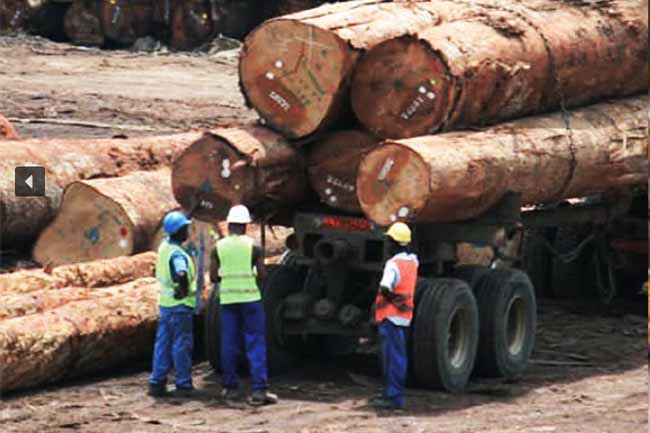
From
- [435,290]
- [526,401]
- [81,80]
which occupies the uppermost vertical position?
[81,80]

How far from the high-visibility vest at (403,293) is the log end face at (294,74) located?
183cm

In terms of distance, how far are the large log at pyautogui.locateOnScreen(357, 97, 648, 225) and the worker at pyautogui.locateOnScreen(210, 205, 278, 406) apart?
42.4 inches

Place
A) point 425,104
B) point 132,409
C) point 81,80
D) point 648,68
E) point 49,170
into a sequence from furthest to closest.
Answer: point 81,80 < point 49,170 < point 648,68 < point 425,104 < point 132,409

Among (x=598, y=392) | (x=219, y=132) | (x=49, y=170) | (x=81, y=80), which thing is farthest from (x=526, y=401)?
(x=81, y=80)

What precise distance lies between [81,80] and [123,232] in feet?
52.3

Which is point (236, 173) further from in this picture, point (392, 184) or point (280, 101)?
point (392, 184)

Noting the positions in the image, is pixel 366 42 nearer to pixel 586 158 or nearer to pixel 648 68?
pixel 586 158

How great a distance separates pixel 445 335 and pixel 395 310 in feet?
2.64

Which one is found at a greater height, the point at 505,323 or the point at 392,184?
the point at 392,184

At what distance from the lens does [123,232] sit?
19.7 meters

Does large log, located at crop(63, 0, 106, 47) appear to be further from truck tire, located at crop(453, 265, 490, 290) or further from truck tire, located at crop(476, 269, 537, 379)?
truck tire, located at crop(476, 269, 537, 379)

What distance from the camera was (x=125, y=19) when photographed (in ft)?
134

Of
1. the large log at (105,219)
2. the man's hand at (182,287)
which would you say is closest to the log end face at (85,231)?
the large log at (105,219)

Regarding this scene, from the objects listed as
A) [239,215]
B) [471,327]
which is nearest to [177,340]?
[239,215]
